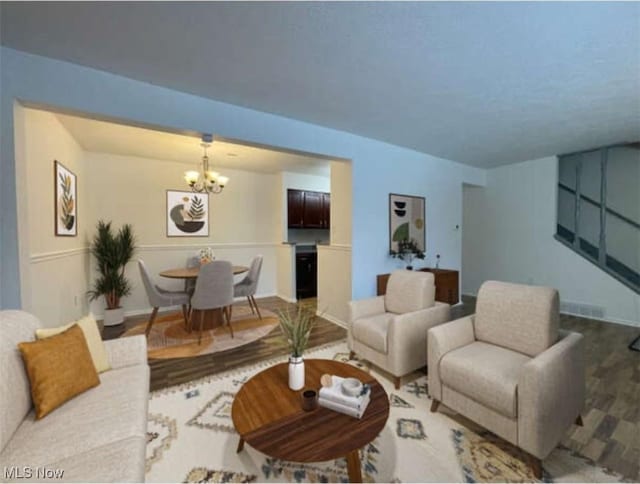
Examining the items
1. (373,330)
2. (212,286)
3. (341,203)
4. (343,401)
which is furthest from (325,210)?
(343,401)

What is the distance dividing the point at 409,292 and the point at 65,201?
12.6 ft

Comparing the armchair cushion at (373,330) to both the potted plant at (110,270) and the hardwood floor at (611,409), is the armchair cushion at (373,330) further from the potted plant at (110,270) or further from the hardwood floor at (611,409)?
the potted plant at (110,270)

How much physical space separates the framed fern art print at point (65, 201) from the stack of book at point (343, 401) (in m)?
3.24

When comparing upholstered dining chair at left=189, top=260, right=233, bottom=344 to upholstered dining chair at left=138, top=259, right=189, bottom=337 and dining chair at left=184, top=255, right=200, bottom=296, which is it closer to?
upholstered dining chair at left=138, top=259, right=189, bottom=337

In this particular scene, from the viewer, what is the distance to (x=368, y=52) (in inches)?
70.6

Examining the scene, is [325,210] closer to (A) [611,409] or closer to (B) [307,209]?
(B) [307,209]

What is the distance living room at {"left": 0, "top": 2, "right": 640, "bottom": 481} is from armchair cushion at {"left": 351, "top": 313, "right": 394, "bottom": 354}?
39cm

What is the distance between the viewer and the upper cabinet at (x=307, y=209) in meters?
5.45

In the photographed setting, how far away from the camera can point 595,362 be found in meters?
2.68

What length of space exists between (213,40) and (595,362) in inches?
165

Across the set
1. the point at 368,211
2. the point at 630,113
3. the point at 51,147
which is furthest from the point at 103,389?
the point at 630,113

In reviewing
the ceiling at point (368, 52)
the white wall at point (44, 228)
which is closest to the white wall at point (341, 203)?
the ceiling at point (368, 52)

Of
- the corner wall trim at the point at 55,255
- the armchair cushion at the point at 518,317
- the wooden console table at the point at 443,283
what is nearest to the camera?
the armchair cushion at the point at 518,317

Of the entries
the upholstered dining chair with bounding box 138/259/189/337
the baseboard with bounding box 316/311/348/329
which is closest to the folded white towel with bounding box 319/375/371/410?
the baseboard with bounding box 316/311/348/329
